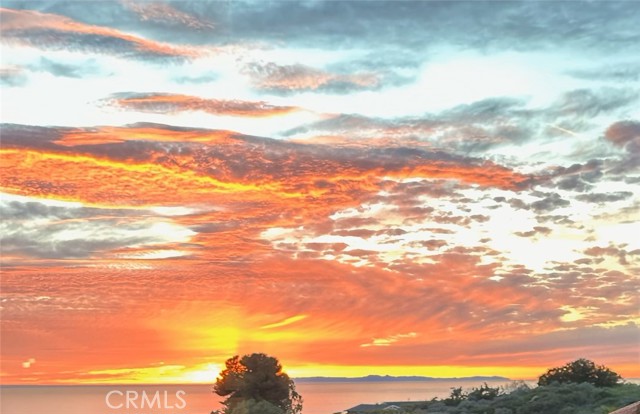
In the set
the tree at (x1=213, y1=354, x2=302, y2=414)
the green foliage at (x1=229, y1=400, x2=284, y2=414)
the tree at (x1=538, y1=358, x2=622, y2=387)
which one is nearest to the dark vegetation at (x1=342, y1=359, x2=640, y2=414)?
the tree at (x1=538, y1=358, x2=622, y2=387)

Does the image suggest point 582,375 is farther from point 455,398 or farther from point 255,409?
point 255,409

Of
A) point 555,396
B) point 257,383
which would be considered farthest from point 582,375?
point 257,383

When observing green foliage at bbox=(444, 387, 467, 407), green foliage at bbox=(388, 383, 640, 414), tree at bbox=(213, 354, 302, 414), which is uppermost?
tree at bbox=(213, 354, 302, 414)

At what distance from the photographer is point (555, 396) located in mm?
39906

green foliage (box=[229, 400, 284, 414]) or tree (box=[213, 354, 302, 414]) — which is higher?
tree (box=[213, 354, 302, 414])

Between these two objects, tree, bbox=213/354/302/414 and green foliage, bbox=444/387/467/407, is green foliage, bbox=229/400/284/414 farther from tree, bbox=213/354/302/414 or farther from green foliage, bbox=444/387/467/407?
green foliage, bbox=444/387/467/407

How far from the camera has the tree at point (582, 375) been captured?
44.9m

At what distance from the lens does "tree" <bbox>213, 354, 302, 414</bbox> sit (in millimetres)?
42469

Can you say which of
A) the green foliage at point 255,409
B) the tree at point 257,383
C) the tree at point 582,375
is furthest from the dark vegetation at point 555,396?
the green foliage at point 255,409

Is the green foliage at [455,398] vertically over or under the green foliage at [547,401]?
over

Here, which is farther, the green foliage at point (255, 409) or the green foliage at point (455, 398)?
the green foliage at point (455, 398)

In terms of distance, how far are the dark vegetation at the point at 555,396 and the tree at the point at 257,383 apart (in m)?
4.86

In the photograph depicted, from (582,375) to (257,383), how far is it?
1572cm

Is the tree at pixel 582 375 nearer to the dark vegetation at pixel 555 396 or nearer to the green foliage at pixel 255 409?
the dark vegetation at pixel 555 396
